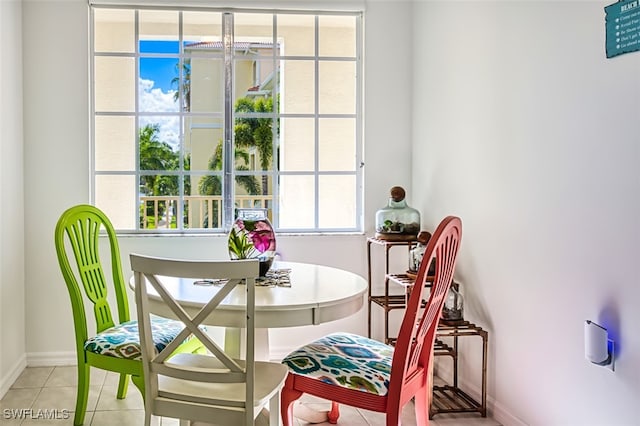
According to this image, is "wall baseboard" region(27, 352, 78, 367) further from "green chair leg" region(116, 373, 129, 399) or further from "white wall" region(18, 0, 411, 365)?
"green chair leg" region(116, 373, 129, 399)

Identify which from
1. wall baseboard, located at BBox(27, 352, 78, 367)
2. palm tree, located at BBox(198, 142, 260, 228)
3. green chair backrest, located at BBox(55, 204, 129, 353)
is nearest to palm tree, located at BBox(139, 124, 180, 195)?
palm tree, located at BBox(198, 142, 260, 228)

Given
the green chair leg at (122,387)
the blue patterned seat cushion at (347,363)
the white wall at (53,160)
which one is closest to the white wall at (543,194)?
the blue patterned seat cushion at (347,363)

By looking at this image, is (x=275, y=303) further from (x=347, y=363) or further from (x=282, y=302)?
(x=347, y=363)

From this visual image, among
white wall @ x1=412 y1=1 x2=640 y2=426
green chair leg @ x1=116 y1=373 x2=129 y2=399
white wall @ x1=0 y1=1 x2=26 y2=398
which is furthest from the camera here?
white wall @ x1=0 y1=1 x2=26 y2=398

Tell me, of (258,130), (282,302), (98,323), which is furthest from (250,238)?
(258,130)

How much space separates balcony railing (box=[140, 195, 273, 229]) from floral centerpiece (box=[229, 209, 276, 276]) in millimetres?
1321

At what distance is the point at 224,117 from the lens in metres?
3.80

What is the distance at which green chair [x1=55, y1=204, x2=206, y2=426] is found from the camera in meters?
2.46

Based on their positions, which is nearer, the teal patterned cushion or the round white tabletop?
the round white tabletop

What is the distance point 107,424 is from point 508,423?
1841 millimetres

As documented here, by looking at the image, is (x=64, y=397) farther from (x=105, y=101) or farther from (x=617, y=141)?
(x=617, y=141)

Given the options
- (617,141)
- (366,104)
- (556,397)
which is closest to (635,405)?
(556,397)

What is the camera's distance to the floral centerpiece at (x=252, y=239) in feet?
8.21

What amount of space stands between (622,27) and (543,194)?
2.35 ft
